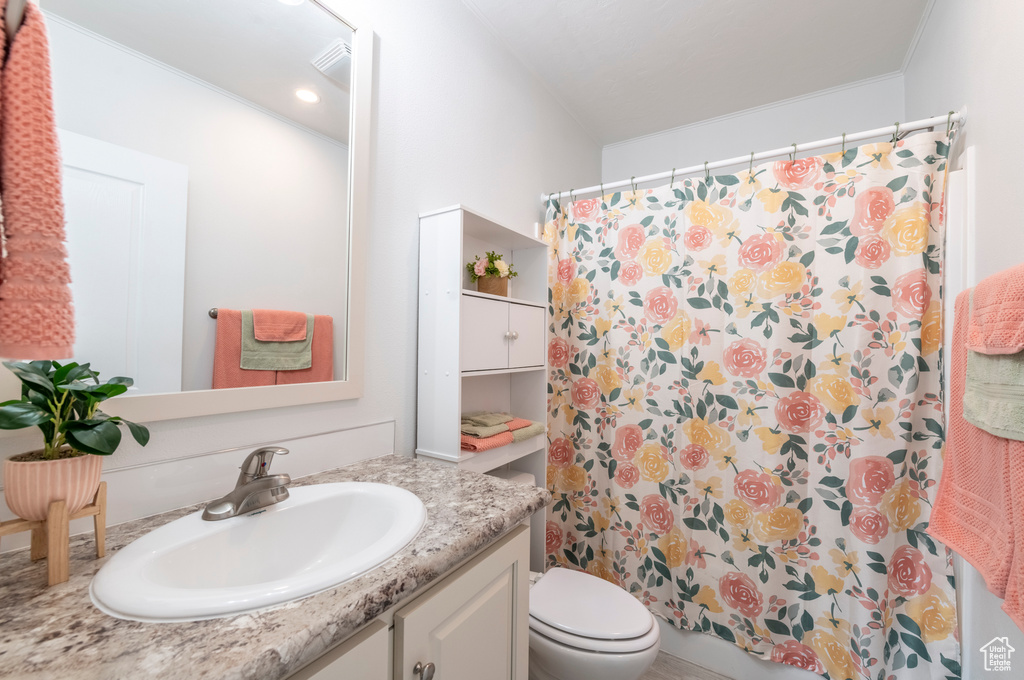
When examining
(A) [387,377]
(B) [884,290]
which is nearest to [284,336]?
(A) [387,377]

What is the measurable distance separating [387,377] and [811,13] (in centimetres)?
210

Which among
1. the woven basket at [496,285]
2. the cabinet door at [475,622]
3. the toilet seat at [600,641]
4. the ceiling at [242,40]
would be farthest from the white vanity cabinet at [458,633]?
the ceiling at [242,40]

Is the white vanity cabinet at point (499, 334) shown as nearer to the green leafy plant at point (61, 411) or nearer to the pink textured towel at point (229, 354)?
the pink textured towel at point (229, 354)

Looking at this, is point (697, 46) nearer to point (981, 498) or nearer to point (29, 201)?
point (981, 498)

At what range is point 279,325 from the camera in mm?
998

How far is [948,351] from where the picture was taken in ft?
4.27

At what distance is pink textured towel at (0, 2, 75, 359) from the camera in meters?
0.45

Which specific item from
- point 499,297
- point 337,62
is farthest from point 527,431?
point 337,62

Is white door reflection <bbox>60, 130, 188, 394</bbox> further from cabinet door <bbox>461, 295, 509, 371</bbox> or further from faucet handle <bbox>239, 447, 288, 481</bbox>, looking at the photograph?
cabinet door <bbox>461, 295, 509, 371</bbox>

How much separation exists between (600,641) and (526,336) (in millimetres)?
990

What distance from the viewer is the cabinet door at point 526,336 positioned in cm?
154

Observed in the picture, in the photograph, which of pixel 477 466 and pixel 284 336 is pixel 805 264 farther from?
pixel 284 336

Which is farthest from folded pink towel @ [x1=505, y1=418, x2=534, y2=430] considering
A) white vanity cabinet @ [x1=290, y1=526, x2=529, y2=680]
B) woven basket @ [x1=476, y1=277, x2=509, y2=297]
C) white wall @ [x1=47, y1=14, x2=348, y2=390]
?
white wall @ [x1=47, y1=14, x2=348, y2=390]

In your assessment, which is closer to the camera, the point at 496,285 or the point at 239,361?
the point at 239,361
